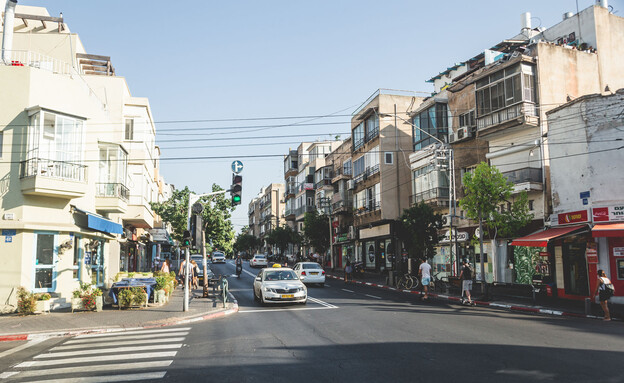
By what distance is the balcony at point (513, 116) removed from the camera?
86.0 ft

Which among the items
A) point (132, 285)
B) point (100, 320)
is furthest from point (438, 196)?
A: point (100, 320)

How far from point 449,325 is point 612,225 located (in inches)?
449

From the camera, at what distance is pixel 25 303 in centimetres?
1602

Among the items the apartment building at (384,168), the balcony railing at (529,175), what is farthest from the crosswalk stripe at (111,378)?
the apartment building at (384,168)

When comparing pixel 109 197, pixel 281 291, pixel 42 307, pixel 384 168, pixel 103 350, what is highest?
pixel 384 168

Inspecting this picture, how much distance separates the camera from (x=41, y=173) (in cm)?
1716

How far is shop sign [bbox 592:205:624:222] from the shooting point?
20125 mm

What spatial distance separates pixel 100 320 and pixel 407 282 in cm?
1787

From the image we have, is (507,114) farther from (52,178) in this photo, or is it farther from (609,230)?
(52,178)

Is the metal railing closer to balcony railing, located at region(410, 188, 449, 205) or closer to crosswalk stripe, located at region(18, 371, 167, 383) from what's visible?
crosswalk stripe, located at region(18, 371, 167, 383)

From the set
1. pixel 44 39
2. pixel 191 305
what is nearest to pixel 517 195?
pixel 191 305

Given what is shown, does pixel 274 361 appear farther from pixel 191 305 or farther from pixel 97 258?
pixel 97 258

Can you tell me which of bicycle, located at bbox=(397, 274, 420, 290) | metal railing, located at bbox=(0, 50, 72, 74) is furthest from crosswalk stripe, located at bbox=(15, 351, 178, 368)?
bicycle, located at bbox=(397, 274, 420, 290)

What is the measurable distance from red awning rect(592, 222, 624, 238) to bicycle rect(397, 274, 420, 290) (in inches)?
417
